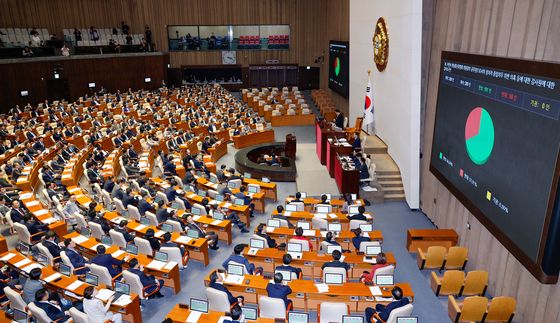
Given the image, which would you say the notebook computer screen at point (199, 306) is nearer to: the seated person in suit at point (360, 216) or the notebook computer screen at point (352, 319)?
the notebook computer screen at point (352, 319)

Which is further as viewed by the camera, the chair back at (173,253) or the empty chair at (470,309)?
the chair back at (173,253)

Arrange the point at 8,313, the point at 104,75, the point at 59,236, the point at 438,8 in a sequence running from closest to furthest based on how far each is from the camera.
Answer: the point at 8,313
the point at 59,236
the point at 438,8
the point at 104,75

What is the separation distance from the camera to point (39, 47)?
2941 centimetres

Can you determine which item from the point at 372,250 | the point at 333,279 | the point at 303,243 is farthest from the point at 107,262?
the point at 372,250

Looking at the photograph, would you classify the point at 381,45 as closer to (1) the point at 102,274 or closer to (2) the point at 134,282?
(2) the point at 134,282

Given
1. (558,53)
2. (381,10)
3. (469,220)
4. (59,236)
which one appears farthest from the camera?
(381,10)

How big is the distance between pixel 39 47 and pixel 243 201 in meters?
23.8

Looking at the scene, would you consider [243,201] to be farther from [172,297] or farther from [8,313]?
[8,313]

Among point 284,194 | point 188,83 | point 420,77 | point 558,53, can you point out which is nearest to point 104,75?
point 188,83

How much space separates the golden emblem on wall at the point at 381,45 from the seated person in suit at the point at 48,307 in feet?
48.7

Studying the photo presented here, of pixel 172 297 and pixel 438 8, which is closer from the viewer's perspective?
pixel 172 297

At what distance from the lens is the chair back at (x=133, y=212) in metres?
13.1

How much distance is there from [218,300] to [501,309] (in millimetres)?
5856

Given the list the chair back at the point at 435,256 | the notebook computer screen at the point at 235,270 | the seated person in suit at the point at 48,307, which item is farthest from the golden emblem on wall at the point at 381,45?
the seated person in suit at the point at 48,307
